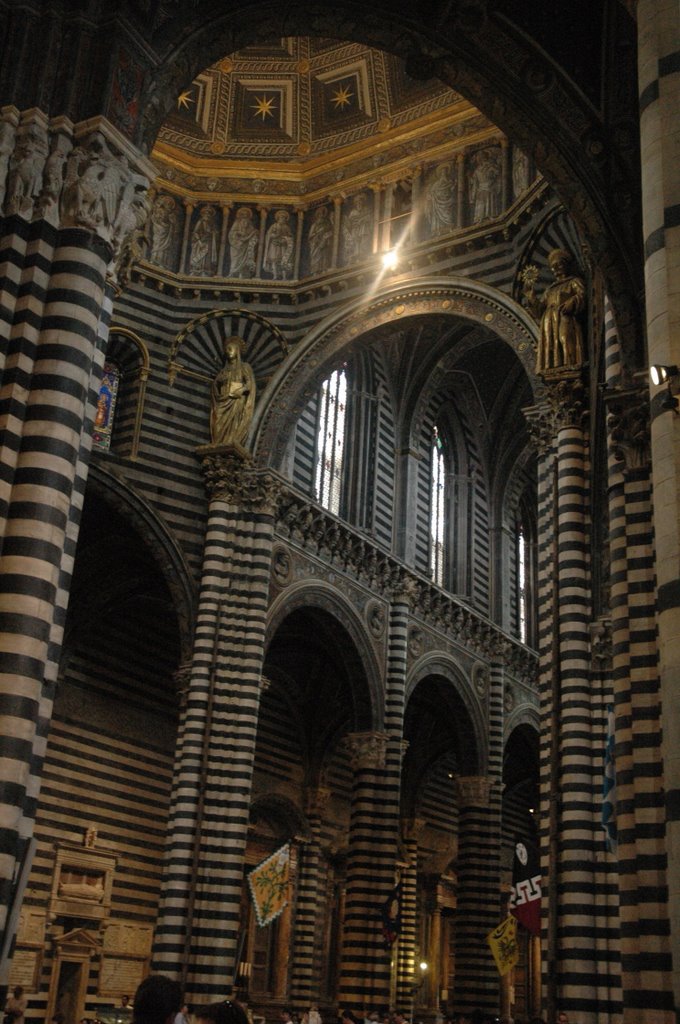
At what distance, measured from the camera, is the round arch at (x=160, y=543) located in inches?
900

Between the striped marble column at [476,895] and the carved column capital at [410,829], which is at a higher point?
the carved column capital at [410,829]

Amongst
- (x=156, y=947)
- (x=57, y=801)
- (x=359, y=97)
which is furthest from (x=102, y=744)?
(x=359, y=97)

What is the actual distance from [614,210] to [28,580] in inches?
345

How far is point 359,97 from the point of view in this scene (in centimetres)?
2609

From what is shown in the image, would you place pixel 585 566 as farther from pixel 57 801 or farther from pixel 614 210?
pixel 57 801

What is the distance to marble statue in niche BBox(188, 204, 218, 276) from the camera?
2612cm

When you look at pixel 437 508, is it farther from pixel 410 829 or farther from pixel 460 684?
pixel 410 829

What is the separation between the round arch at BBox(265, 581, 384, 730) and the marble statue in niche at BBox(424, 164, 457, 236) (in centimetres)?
796

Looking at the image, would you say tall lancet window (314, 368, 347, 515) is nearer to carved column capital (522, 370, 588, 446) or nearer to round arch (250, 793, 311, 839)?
round arch (250, 793, 311, 839)

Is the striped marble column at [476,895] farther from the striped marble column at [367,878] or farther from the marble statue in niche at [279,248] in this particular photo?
the marble statue in niche at [279,248]


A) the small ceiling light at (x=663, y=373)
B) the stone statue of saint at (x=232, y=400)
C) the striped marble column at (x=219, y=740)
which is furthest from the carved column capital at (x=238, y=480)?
the small ceiling light at (x=663, y=373)

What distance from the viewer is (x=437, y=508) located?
31.5 metres

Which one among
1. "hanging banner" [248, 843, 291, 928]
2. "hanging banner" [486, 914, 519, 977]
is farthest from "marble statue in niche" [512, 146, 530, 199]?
"hanging banner" [486, 914, 519, 977]

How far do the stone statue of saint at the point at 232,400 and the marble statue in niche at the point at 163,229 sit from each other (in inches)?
103
